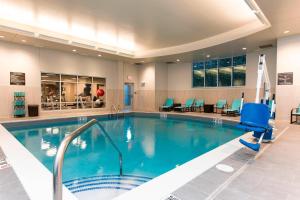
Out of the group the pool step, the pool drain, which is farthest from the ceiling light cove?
the pool step

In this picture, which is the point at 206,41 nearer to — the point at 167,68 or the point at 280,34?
the point at 280,34

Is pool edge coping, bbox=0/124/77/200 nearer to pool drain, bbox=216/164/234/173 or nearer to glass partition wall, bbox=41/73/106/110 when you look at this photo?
pool drain, bbox=216/164/234/173

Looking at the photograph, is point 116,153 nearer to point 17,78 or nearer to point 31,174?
point 31,174

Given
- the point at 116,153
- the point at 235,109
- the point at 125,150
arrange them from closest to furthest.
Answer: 1. the point at 116,153
2. the point at 125,150
3. the point at 235,109

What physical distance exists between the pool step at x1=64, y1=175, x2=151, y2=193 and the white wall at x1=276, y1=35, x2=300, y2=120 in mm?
6558

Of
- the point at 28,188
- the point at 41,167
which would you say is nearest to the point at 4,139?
the point at 41,167

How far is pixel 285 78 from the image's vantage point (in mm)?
6816

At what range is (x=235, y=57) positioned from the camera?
10.1 m

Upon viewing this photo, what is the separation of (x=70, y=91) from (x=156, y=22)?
20.8 ft

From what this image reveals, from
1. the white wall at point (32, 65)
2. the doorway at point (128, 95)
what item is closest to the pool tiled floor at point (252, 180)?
the white wall at point (32, 65)

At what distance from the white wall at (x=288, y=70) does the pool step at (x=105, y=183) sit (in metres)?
6.56

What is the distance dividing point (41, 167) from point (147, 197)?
5.90 feet

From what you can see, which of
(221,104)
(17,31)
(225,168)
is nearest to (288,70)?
(221,104)

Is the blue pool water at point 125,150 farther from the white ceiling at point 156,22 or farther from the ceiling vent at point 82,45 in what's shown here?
the ceiling vent at point 82,45
